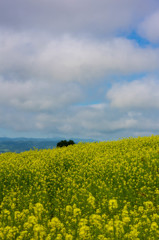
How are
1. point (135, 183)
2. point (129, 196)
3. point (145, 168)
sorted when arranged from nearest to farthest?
point (129, 196), point (135, 183), point (145, 168)

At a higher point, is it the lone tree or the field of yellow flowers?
the lone tree

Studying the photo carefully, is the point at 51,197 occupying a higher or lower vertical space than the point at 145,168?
lower

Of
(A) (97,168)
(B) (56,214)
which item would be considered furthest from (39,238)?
(A) (97,168)

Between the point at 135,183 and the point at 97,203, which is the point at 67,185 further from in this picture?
the point at 135,183

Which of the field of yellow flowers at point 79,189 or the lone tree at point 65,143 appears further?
the lone tree at point 65,143

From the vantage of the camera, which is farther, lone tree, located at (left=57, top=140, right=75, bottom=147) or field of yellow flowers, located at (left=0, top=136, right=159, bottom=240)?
lone tree, located at (left=57, top=140, right=75, bottom=147)

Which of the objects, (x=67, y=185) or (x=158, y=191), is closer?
(x=158, y=191)

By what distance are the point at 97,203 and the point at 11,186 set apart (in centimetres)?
785

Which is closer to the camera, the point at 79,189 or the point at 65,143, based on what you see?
the point at 79,189

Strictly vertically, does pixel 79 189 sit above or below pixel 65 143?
below

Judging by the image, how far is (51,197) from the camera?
16.1 metres

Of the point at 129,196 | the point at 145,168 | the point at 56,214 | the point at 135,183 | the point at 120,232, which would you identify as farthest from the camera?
the point at 145,168

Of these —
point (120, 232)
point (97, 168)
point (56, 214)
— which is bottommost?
point (56, 214)

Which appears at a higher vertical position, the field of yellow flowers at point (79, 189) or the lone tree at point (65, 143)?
the lone tree at point (65, 143)
